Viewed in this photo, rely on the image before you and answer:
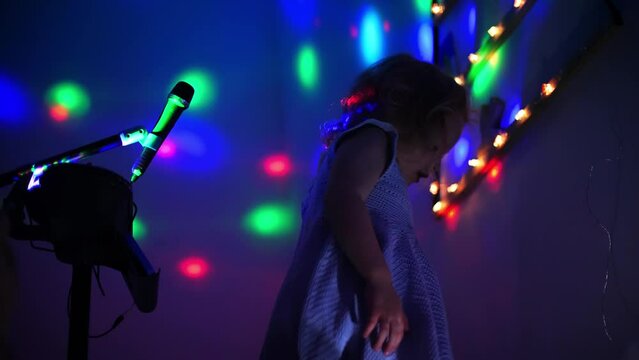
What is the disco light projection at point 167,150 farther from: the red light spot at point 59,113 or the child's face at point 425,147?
the child's face at point 425,147

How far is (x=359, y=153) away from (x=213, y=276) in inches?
46.6

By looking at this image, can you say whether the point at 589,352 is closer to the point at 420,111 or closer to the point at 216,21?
the point at 420,111

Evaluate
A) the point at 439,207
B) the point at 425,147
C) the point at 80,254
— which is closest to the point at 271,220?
the point at 439,207

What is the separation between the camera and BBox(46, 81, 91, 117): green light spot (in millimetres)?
1773

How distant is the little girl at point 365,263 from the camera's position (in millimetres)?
693

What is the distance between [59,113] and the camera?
1.77 m

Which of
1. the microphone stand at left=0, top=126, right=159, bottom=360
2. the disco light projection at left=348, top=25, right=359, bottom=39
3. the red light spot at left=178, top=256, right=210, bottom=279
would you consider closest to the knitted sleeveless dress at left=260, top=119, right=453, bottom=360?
the microphone stand at left=0, top=126, right=159, bottom=360

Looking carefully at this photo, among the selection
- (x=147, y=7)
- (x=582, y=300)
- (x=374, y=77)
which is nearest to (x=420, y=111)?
(x=374, y=77)

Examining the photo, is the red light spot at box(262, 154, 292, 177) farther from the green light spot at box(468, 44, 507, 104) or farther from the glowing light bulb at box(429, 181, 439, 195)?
the green light spot at box(468, 44, 507, 104)

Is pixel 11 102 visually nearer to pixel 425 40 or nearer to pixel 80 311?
pixel 80 311

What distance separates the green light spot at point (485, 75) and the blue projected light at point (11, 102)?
1342 millimetres

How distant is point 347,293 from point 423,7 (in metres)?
1.22

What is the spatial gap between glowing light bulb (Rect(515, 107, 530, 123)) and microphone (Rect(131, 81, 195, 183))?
0.72 m

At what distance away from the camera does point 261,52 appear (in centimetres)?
202
